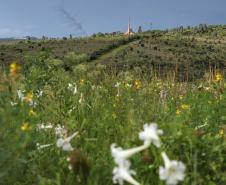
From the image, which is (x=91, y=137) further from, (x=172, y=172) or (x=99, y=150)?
(x=172, y=172)

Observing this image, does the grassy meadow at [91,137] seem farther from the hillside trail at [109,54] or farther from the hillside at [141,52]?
the hillside trail at [109,54]

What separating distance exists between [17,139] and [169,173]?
45.5 inches

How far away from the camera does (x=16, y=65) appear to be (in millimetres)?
3268

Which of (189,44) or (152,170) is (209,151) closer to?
(152,170)

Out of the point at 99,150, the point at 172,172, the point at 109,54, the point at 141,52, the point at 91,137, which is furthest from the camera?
the point at 109,54

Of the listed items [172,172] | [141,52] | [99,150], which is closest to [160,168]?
[172,172]

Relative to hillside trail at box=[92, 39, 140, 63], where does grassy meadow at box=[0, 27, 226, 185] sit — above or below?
below

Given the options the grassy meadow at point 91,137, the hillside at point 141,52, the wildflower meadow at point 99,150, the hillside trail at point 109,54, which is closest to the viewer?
the wildflower meadow at point 99,150

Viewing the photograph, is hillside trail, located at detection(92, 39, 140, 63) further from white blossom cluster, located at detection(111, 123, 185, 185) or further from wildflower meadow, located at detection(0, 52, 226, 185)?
white blossom cluster, located at detection(111, 123, 185, 185)

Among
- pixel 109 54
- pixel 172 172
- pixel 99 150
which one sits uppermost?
pixel 109 54

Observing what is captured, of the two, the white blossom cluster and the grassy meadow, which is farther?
the grassy meadow

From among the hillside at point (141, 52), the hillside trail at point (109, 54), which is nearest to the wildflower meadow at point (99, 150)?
the hillside at point (141, 52)

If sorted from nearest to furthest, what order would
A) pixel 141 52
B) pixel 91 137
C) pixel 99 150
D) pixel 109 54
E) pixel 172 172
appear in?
pixel 172 172
pixel 99 150
pixel 91 137
pixel 141 52
pixel 109 54

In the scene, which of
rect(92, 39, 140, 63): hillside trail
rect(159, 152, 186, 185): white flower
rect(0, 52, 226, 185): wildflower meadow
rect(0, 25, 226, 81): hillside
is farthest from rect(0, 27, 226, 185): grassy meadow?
rect(92, 39, 140, 63): hillside trail
